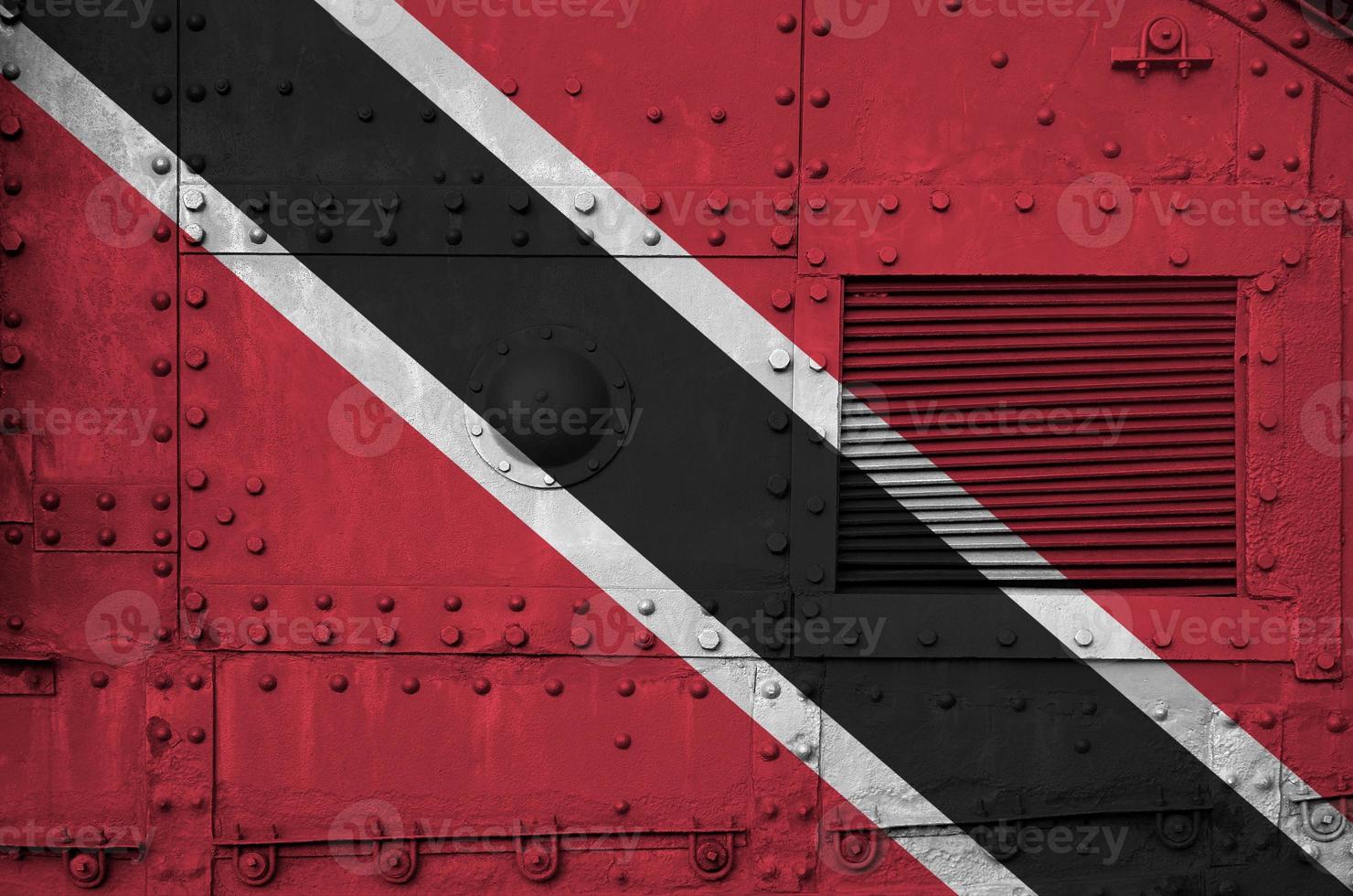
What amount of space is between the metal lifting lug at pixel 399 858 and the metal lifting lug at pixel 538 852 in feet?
0.81

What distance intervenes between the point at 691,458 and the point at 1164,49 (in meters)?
1.49

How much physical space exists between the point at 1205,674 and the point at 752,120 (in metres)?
1.74

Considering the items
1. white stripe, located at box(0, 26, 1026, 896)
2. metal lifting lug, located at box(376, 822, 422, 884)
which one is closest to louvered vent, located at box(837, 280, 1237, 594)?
white stripe, located at box(0, 26, 1026, 896)

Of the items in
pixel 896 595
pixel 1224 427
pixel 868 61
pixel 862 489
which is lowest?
pixel 896 595

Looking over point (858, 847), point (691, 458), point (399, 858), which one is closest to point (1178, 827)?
point (858, 847)

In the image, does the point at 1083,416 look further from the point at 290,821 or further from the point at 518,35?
the point at 290,821

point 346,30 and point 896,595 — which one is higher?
point 346,30

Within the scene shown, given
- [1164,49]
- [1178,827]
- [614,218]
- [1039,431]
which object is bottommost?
[1178,827]

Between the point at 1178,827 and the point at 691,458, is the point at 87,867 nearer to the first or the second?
the point at 691,458

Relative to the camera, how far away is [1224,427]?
103 inches

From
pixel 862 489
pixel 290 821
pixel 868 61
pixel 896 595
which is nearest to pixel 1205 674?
pixel 896 595

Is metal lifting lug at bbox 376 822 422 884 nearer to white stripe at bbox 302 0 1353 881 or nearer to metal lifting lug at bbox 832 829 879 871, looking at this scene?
metal lifting lug at bbox 832 829 879 871

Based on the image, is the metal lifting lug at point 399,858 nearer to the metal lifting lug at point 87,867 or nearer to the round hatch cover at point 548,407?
the metal lifting lug at point 87,867

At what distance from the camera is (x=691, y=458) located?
8.52 feet
